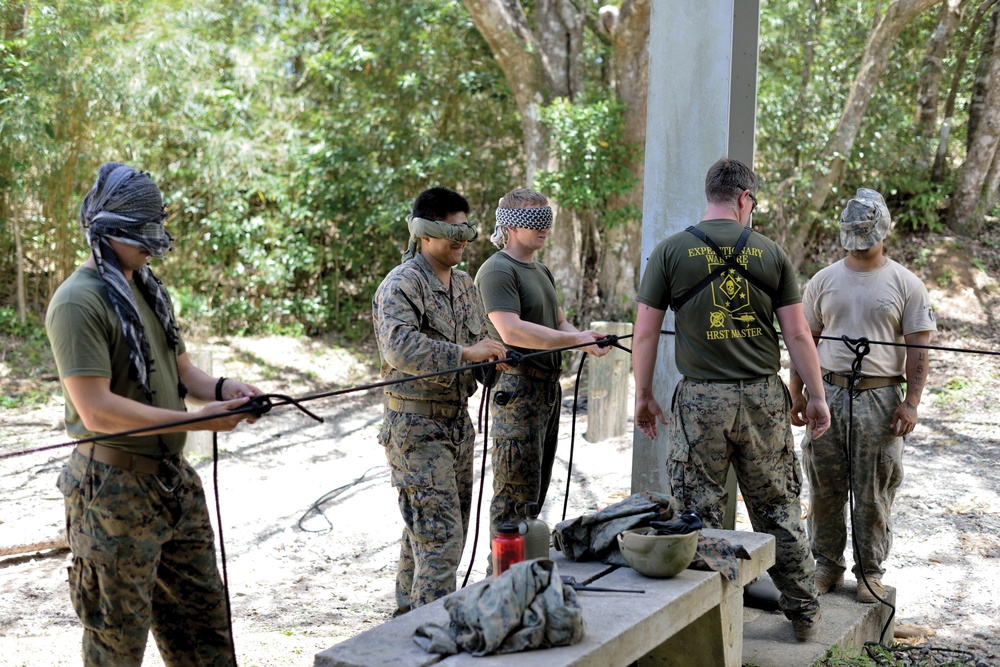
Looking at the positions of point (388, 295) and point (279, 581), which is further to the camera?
point (279, 581)

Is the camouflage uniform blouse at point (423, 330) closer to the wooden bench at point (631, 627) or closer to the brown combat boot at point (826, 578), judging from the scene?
the wooden bench at point (631, 627)

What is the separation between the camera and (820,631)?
429cm

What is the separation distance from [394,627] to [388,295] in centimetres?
153

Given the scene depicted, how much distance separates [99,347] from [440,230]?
65.7 inches

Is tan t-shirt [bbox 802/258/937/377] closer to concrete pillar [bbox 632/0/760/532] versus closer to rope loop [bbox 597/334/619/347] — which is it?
concrete pillar [bbox 632/0/760/532]

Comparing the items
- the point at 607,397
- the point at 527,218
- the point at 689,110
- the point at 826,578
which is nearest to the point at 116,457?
the point at 527,218

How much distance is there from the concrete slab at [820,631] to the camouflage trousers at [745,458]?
0.26 m

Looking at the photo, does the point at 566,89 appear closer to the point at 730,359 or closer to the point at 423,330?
the point at 423,330

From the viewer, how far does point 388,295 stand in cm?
394

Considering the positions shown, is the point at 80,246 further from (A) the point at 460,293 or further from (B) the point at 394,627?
(B) the point at 394,627

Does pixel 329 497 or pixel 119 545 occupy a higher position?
pixel 119 545

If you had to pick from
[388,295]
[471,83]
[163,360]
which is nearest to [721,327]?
[388,295]

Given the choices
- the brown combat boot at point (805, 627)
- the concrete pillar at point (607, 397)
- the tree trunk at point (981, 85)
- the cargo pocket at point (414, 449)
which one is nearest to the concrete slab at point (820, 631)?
the brown combat boot at point (805, 627)

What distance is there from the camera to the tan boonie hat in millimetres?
4512
